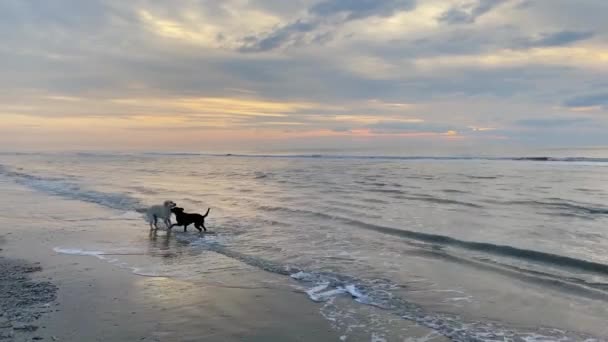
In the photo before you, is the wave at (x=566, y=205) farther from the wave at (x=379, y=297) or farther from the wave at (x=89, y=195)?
the wave at (x=89, y=195)

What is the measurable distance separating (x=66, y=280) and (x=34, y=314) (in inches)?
60.7

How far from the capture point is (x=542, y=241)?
10.2 m

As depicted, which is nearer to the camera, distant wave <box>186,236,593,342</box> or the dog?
distant wave <box>186,236,593,342</box>

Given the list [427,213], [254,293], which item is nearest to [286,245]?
[254,293]

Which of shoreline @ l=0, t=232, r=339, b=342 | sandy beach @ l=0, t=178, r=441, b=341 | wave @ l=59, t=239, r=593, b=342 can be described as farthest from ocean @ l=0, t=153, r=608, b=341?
shoreline @ l=0, t=232, r=339, b=342

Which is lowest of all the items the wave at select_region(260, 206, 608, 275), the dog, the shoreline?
the shoreline

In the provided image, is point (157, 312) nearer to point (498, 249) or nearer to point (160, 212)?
point (160, 212)

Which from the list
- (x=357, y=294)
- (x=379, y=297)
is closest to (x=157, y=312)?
(x=357, y=294)

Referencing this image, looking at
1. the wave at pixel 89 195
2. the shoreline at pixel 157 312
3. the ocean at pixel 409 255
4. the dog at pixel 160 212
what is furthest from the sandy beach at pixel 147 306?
the wave at pixel 89 195

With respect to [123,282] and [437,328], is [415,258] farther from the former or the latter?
[123,282]

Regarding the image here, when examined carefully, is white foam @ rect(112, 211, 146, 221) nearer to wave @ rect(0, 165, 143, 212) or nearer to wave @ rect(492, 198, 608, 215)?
wave @ rect(0, 165, 143, 212)

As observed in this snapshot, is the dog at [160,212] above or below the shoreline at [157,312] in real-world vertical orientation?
above

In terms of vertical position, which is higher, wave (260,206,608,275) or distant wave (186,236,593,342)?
wave (260,206,608,275)

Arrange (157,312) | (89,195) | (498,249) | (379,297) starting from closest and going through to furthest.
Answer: (157,312), (379,297), (498,249), (89,195)
